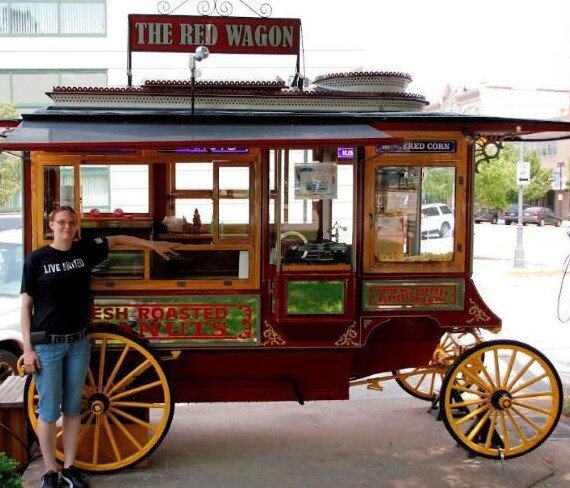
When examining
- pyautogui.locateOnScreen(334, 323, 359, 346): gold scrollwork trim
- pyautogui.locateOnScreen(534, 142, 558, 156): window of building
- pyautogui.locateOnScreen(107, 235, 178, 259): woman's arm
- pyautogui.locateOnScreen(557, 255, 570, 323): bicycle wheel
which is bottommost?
pyautogui.locateOnScreen(557, 255, 570, 323): bicycle wheel

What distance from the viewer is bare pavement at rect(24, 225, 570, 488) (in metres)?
4.37

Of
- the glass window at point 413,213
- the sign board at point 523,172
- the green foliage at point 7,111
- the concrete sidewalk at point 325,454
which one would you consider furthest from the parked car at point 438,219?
the sign board at point 523,172

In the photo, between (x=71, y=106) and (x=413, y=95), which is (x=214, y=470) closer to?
(x=71, y=106)

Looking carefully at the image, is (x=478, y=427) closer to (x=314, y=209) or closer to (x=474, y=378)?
(x=474, y=378)

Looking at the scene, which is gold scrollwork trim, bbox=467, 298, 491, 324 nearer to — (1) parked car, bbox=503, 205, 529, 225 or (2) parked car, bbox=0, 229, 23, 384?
(2) parked car, bbox=0, 229, 23, 384

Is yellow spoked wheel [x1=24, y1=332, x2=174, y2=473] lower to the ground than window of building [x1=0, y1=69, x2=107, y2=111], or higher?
lower

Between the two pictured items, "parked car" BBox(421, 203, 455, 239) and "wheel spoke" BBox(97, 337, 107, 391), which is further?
"parked car" BBox(421, 203, 455, 239)

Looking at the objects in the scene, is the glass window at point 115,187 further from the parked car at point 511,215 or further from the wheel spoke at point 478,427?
the parked car at point 511,215

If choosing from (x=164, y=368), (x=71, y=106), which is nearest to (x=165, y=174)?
(x=71, y=106)

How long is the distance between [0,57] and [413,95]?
759 inches

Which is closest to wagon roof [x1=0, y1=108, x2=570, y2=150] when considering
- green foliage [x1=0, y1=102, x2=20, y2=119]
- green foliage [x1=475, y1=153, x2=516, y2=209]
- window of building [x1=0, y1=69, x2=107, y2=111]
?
green foliage [x1=0, y1=102, x2=20, y2=119]

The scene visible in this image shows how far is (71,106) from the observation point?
4.84 meters

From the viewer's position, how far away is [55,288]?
395cm

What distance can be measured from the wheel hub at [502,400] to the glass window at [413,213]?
100cm
